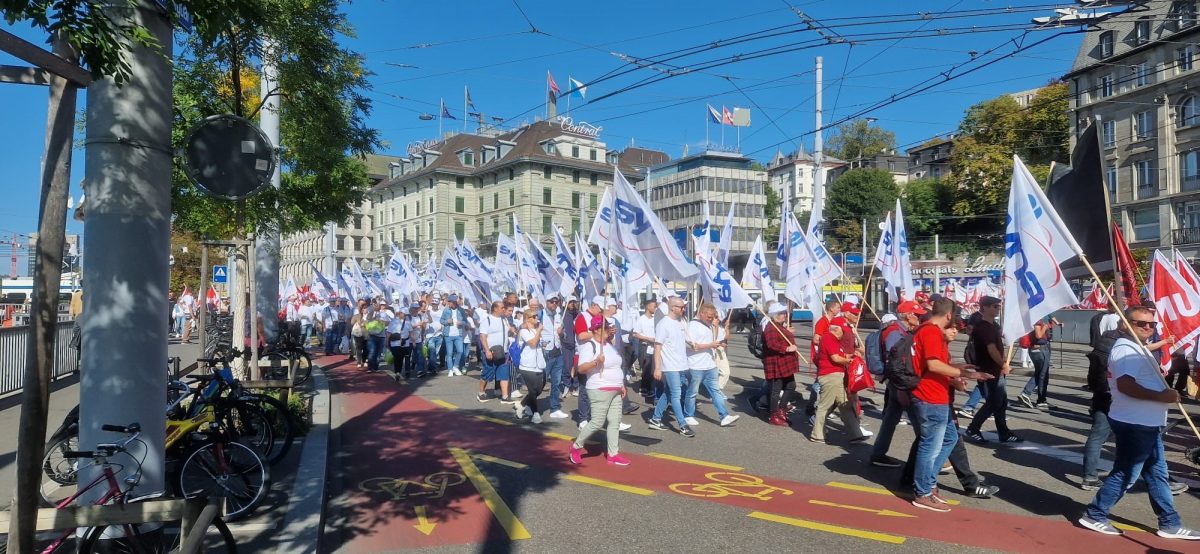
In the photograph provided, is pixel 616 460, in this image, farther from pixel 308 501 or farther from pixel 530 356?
pixel 308 501

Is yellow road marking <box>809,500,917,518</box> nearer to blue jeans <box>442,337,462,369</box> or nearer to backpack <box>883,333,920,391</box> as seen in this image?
backpack <box>883,333,920,391</box>

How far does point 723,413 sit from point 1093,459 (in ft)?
14.3

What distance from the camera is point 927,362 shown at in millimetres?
6805

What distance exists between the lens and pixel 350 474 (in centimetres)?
818

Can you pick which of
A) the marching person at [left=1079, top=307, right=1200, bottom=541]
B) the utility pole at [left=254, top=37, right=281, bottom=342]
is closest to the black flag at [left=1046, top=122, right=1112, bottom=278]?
the marching person at [left=1079, top=307, right=1200, bottom=541]

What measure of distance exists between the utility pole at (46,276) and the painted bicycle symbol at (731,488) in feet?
17.1

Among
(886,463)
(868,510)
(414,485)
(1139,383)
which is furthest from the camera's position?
(886,463)

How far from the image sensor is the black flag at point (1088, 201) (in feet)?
23.6

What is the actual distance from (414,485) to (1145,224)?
165 feet

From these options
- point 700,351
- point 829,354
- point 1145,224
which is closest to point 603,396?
point 700,351

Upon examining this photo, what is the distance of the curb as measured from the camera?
5.59m

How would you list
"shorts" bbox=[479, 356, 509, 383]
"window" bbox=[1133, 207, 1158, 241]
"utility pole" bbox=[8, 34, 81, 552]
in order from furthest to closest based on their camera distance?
"window" bbox=[1133, 207, 1158, 241] → "shorts" bbox=[479, 356, 509, 383] → "utility pole" bbox=[8, 34, 81, 552]

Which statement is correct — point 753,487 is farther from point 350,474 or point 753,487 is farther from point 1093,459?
point 350,474

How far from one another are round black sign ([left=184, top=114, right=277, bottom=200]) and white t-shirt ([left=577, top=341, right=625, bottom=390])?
13.4 feet
